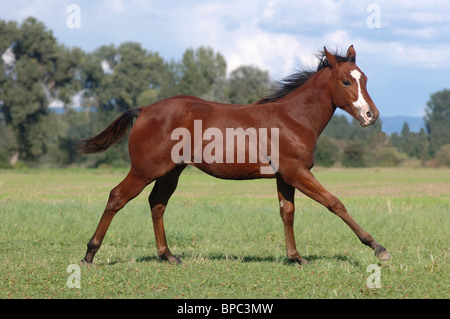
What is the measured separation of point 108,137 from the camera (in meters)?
8.34

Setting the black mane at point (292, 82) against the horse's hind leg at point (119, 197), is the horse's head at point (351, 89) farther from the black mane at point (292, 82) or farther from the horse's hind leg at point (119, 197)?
the horse's hind leg at point (119, 197)

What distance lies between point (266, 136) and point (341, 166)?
49857 millimetres

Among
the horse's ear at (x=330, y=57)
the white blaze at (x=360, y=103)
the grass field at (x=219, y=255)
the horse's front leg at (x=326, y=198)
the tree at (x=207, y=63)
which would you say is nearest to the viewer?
the grass field at (x=219, y=255)

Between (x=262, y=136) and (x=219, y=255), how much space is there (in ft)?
7.53

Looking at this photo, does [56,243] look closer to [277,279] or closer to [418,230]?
[277,279]

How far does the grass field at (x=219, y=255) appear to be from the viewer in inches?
240

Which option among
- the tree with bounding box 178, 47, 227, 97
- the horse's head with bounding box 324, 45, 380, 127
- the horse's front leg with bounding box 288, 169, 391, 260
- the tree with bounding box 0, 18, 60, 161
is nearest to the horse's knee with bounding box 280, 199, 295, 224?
the horse's front leg with bounding box 288, 169, 391, 260

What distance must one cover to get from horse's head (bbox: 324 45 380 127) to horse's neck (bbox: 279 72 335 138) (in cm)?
13

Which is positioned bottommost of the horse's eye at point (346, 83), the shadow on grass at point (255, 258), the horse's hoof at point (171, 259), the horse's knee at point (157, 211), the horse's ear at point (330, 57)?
the shadow on grass at point (255, 258)

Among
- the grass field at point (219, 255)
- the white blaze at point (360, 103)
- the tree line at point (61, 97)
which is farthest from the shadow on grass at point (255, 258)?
the tree line at point (61, 97)

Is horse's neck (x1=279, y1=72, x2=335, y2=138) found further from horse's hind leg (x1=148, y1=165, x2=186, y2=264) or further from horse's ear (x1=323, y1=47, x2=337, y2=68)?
horse's hind leg (x1=148, y1=165, x2=186, y2=264)

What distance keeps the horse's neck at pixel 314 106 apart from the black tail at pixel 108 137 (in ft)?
8.02

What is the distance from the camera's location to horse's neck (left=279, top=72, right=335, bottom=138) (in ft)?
24.5

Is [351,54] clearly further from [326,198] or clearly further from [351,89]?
[326,198]
